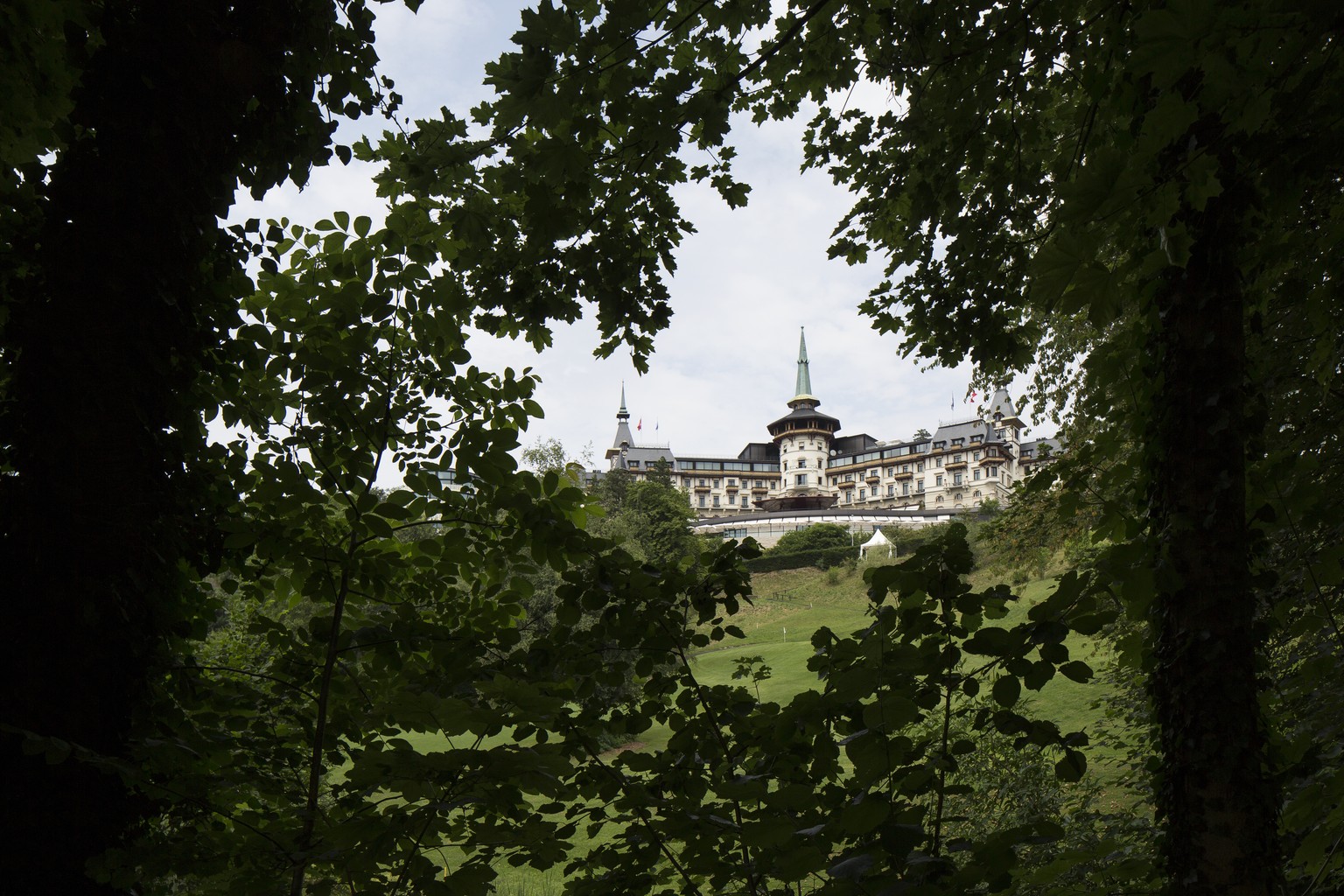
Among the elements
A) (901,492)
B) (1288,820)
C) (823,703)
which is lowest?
(1288,820)

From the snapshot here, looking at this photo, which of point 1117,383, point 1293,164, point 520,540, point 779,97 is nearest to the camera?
point 1293,164

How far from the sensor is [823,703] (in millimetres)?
2135

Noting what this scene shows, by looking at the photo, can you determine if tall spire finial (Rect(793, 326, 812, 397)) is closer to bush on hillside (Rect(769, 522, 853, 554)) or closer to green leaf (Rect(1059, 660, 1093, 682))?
bush on hillside (Rect(769, 522, 853, 554))

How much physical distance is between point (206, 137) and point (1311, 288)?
13.8 feet

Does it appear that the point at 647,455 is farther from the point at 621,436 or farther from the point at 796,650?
the point at 796,650

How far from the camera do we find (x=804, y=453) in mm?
93312

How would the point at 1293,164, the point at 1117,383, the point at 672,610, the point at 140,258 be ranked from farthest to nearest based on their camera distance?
the point at 1117,383 < the point at 672,610 < the point at 140,258 < the point at 1293,164

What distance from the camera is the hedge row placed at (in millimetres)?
52406

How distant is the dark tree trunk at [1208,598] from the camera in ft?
7.25

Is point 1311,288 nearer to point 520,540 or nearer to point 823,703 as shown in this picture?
point 823,703

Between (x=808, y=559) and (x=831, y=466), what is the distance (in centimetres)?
4222

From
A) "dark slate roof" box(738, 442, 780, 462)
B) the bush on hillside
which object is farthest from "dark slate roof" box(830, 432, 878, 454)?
the bush on hillside

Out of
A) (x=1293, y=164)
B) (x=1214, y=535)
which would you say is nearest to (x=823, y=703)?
(x=1214, y=535)

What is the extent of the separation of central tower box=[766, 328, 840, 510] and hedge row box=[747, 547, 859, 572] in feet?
123
